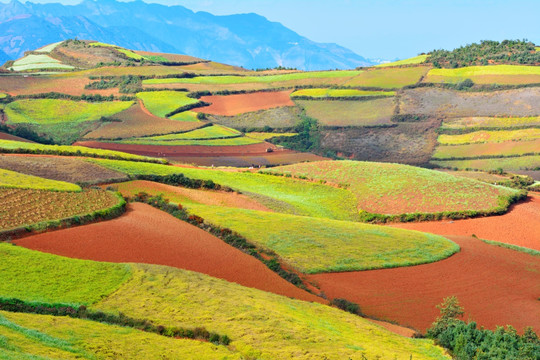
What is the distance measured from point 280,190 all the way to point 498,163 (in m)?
50.8

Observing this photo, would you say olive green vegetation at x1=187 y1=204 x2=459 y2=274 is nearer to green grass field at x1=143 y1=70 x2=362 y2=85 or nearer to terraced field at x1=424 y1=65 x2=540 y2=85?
terraced field at x1=424 y1=65 x2=540 y2=85

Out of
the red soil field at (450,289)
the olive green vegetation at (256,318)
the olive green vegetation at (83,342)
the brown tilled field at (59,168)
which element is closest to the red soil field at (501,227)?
the red soil field at (450,289)

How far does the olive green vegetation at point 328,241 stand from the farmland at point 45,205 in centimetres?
774

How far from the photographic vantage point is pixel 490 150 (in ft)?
389

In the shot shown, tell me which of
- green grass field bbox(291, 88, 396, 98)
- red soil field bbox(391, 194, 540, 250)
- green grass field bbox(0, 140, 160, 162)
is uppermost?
green grass field bbox(291, 88, 396, 98)

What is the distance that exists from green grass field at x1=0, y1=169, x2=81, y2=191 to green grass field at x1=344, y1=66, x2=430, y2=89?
11267 centimetres

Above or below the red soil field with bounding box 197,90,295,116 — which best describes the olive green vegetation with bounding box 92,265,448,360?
below

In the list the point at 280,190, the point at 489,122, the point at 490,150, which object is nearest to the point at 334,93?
the point at 489,122

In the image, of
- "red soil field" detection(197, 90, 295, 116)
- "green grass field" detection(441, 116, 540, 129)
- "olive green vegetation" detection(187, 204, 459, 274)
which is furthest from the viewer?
"red soil field" detection(197, 90, 295, 116)

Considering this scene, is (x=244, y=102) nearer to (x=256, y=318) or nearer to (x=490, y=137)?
(x=490, y=137)

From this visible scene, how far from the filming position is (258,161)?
10438 centimetres

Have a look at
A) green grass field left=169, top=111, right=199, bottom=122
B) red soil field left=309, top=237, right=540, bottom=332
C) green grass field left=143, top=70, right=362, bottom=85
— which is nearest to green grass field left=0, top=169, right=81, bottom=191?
red soil field left=309, top=237, right=540, bottom=332

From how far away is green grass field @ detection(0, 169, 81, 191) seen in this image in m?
50.8

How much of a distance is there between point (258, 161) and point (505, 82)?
71.7m
